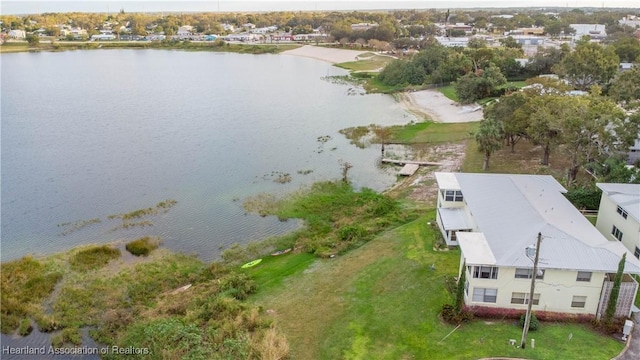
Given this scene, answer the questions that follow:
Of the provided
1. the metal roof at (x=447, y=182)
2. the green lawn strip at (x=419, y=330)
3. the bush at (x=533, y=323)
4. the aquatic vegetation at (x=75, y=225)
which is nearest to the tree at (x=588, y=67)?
the metal roof at (x=447, y=182)

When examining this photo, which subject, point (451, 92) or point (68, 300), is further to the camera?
point (451, 92)

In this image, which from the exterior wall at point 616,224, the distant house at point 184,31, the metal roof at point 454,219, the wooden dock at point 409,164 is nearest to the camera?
the exterior wall at point 616,224

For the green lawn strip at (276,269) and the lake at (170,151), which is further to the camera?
the lake at (170,151)

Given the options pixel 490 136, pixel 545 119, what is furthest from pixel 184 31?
pixel 545 119

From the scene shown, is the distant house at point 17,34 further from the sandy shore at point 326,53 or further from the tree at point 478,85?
the tree at point 478,85

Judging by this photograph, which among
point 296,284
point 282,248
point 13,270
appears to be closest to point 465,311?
point 296,284

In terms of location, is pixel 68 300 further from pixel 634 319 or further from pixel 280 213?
pixel 634 319

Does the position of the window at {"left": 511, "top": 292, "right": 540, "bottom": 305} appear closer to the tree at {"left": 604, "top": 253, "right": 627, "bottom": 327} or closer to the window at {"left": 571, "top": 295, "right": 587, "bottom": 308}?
the window at {"left": 571, "top": 295, "right": 587, "bottom": 308}
